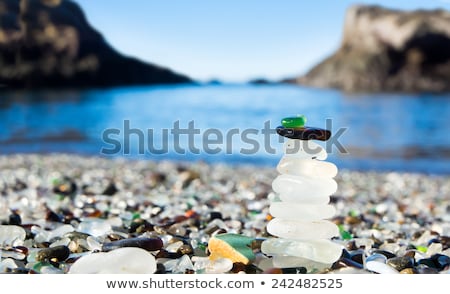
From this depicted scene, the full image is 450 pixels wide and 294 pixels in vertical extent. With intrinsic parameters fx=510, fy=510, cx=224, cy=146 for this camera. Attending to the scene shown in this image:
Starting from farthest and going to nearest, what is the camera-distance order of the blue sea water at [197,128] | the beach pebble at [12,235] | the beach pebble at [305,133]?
the blue sea water at [197,128]
the beach pebble at [12,235]
the beach pebble at [305,133]

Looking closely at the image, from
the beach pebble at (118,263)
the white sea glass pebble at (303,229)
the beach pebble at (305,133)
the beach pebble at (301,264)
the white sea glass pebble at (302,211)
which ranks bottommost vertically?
the beach pebble at (301,264)

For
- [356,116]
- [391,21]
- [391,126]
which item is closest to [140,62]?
[356,116]

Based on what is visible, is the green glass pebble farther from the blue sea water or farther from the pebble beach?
the blue sea water

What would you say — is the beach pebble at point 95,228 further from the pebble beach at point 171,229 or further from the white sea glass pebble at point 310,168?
the white sea glass pebble at point 310,168

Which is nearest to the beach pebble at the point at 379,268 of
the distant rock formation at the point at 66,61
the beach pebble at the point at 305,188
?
the beach pebble at the point at 305,188

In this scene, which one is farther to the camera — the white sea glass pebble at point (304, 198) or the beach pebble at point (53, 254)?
the beach pebble at point (53, 254)

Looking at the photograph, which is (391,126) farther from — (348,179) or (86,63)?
(86,63)
